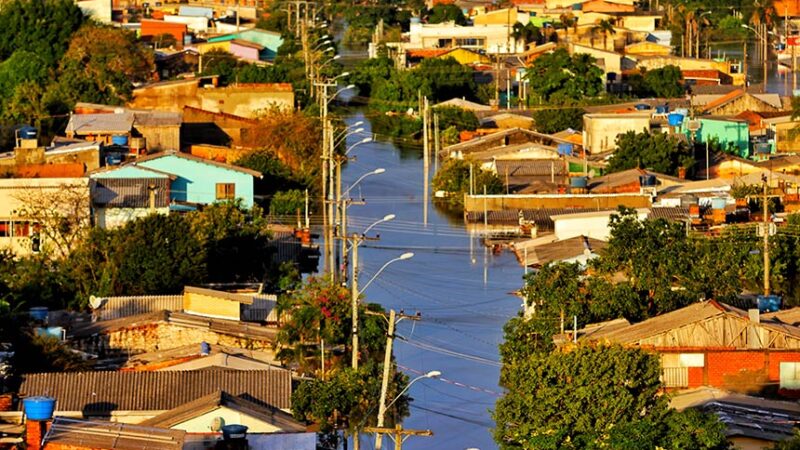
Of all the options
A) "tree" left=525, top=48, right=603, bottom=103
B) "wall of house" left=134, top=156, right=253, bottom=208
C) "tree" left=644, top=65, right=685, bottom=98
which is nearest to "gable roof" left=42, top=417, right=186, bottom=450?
"wall of house" left=134, top=156, right=253, bottom=208

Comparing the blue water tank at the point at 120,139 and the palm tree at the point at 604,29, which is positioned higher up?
the palm tree at the point at 604,29

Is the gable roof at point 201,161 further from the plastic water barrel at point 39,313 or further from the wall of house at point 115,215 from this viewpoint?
the plastic water barrel at point 39,313

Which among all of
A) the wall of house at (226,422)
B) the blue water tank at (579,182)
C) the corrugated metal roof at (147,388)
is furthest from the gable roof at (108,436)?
the blue water tank at (579,182)

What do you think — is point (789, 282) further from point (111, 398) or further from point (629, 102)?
point (629, 102)

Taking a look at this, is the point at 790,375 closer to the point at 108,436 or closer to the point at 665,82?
the point at 108,436

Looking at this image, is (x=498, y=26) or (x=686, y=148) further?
(x=498, y=26)

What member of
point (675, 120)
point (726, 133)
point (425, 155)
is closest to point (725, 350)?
point (425, 155)

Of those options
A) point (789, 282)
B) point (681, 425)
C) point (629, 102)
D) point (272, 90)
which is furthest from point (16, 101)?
point (681, 425)
